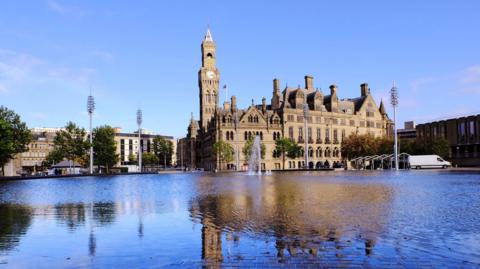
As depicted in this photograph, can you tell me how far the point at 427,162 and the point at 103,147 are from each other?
85.7 m

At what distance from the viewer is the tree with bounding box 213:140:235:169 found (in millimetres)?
121125

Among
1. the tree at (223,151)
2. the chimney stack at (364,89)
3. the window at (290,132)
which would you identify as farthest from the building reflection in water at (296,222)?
the chimney stack at (364,89)

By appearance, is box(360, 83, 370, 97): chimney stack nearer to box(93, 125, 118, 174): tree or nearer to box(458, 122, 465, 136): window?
box(458, 122, 465, 136): window

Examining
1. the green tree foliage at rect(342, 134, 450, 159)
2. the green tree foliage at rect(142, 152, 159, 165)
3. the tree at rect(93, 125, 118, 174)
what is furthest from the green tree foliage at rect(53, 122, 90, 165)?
the green tree foliage at rect(342, 134, 450, 159)

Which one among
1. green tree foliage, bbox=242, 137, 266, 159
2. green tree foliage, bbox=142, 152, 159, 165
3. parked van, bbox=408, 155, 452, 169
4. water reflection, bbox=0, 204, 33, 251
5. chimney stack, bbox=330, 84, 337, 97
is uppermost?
chimney stack, bbox=330, 84, 337, 97

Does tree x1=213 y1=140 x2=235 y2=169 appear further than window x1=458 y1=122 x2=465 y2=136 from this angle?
No

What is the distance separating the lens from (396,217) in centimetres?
1755

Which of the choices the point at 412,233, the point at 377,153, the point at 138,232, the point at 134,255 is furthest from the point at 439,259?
the point at 377,153

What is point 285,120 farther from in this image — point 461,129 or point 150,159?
point 150,159

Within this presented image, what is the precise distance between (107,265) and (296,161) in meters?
128

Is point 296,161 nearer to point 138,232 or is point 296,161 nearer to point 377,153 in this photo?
point 377,153

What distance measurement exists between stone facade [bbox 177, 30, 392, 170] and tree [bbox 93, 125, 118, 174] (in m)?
28.7

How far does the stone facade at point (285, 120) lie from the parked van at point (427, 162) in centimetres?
3221

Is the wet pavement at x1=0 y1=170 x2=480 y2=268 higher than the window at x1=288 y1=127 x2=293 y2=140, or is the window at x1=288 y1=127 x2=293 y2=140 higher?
the window at x1=288 y1=127 x2=293 y2=140
